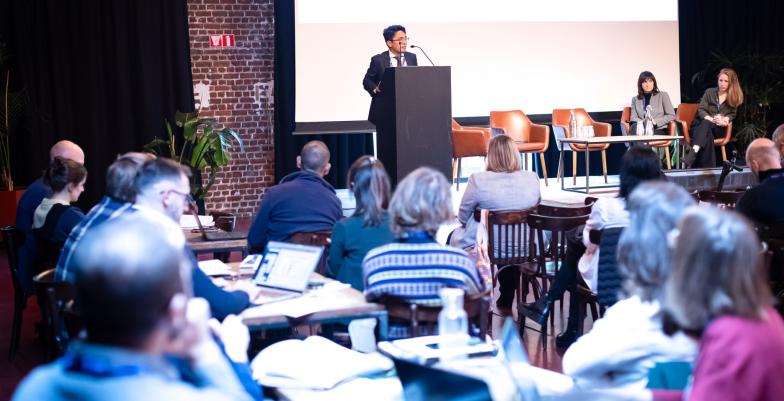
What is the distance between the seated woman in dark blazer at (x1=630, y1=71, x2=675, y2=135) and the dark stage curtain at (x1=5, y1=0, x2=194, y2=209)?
16.4 feet

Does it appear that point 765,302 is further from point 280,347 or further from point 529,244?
point 529,244

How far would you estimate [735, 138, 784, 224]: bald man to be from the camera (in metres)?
5.02

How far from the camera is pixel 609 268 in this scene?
457 centimetres

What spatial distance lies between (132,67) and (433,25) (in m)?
3.37

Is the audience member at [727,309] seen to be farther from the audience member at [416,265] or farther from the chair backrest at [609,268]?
the chair backrest at [609,268]

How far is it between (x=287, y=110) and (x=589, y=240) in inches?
240

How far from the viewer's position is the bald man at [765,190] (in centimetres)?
502

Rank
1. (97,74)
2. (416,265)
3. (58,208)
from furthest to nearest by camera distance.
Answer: (97,74) < (58,208) < (416,265)

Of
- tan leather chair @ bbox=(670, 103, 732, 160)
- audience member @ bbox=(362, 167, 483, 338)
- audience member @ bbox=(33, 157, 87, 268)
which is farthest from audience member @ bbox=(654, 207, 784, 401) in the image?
tan leather chair @ bbox=(670, 103, 732, 160)

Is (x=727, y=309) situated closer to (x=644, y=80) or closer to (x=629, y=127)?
(x=644, y=80)

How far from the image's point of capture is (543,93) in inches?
463

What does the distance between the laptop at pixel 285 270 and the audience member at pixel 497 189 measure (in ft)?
7.78

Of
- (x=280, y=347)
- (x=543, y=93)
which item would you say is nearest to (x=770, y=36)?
(x=543, y=93)

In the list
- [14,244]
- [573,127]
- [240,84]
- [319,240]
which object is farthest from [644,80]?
[14,244]
